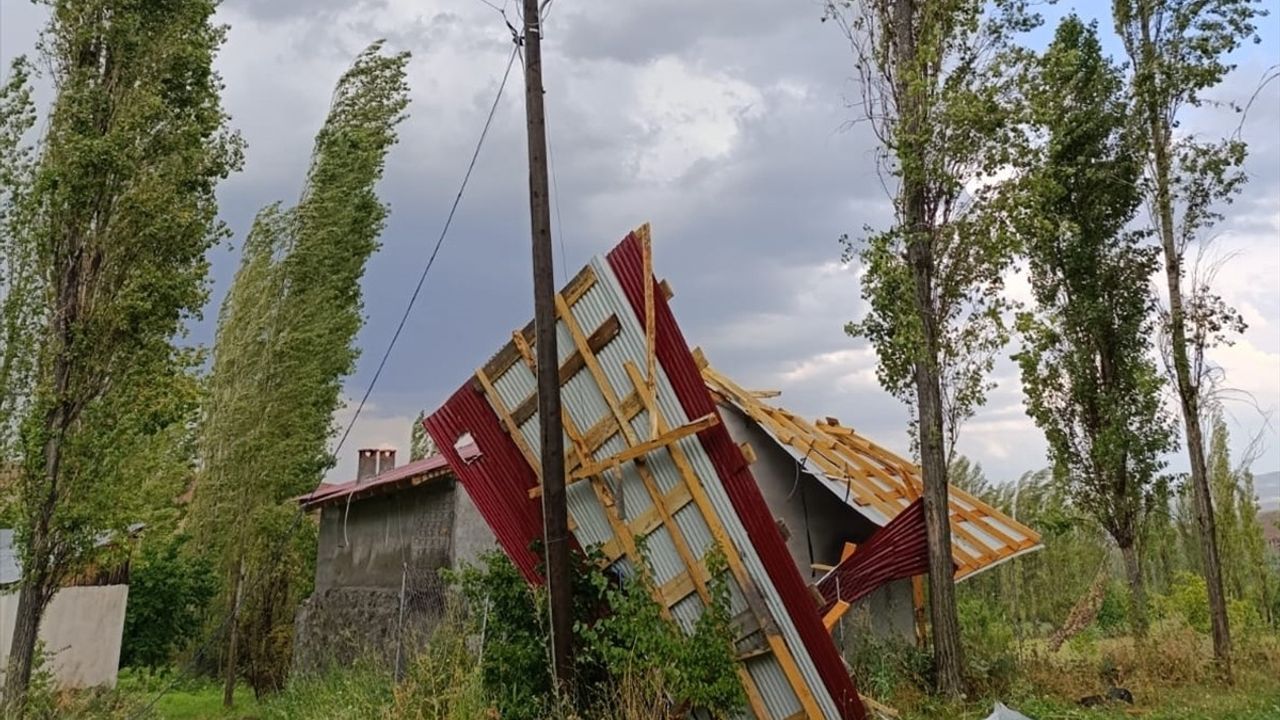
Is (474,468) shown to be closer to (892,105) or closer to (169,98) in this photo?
(892,105)

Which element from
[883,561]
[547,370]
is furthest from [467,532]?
[883,561]

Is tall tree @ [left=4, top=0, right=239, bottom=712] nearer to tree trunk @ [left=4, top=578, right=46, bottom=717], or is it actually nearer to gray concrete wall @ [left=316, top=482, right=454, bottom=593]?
tree trunk @ [left=4, top=578, right=46, bottom=717]

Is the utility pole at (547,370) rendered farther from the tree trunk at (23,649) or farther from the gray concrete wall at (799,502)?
the tree trunk at (23,649)

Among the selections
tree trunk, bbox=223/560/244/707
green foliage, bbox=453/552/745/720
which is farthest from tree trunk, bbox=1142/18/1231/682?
tree trunk, bbox=223/560/244/707

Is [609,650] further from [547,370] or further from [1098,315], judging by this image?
[1098,315]

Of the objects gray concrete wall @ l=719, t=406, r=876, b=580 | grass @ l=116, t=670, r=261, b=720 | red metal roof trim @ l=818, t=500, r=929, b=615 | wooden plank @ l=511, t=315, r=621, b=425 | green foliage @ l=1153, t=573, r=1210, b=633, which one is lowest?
grass @ l=116, t=670, r=261, b=720

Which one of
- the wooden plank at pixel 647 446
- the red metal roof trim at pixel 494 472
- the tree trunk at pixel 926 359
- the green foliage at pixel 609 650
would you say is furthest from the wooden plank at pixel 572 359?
the tree trunk at pixel 926 359

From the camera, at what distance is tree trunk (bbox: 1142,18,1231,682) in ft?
39.2

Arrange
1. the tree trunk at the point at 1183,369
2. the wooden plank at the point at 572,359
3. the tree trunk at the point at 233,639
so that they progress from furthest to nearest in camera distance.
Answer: the tree trunk at the point at 233,639 → the tree trunk at the point at 1183,369 → the wooden plank at the point at 572,359

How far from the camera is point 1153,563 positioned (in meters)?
26.3

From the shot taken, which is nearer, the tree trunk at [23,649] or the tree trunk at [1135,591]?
the tree trunk at [23,649]

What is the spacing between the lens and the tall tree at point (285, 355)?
17.4 meters

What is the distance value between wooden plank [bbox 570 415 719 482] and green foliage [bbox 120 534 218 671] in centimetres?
1530

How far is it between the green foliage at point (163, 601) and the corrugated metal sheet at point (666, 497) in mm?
14535
